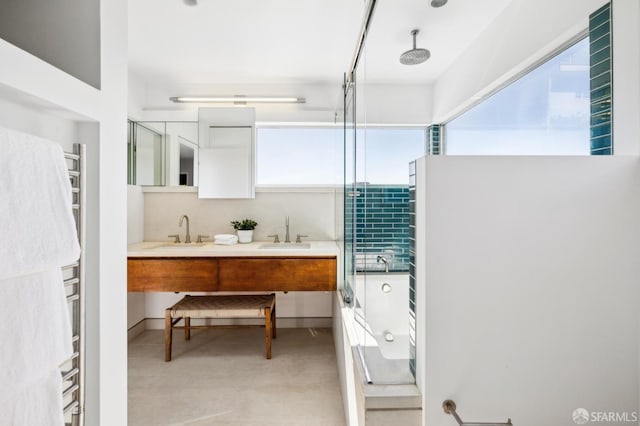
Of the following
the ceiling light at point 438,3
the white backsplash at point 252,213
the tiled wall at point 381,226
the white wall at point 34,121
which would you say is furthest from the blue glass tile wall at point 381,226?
the white backsplash at point 252,213

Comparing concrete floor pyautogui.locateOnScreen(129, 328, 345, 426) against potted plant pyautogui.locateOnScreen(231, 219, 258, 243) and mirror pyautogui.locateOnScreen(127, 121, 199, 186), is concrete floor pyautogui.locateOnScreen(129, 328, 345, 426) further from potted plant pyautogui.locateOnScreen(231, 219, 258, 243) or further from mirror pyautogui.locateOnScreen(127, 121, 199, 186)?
mirror pyautogui.locateOnScreen(127, 121, 199, 186)

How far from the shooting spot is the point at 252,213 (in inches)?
118

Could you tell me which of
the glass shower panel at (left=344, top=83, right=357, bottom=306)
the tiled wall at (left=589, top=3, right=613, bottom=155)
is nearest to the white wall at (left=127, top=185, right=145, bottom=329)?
the glass shower panel at (left=344, top=83, right=357, bottom=306)

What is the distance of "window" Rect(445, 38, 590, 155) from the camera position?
917 millimetres

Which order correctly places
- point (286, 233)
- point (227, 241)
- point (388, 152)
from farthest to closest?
point (286, 233), point (227, 241), point (388, 152)

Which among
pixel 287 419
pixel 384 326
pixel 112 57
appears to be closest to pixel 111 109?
pixel 112 57

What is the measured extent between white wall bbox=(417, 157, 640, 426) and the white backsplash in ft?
6.71

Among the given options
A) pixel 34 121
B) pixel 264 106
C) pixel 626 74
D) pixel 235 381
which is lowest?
pixel 235 381

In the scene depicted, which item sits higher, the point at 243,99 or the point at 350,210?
the point at 243,99

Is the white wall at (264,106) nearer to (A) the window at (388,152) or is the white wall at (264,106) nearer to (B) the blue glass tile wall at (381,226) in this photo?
(A) the window at (388,152)

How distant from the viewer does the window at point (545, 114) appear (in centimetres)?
92

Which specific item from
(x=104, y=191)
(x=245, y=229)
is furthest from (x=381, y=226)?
(x=245, y=229)

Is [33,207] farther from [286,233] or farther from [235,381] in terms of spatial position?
[286,233]

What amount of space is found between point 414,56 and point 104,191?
1379 mm
